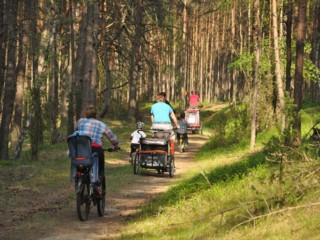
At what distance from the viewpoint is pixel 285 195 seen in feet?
26.6

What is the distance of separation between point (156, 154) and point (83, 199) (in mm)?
6263

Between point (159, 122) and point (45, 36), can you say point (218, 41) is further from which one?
point (159, 122)

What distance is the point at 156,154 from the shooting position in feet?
53.1

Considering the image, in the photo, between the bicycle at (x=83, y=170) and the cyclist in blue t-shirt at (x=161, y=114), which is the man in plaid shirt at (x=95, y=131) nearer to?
the bicycle at (x=83, y=170)

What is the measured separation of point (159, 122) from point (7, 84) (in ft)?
22.2

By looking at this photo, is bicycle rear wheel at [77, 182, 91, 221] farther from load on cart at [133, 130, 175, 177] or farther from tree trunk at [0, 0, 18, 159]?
tree trunk at [0, 0, 18, 159]

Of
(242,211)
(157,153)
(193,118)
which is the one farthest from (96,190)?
(193,118)

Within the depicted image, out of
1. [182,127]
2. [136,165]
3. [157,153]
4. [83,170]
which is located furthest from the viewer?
[182,127]

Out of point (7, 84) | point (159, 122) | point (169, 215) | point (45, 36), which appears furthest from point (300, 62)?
point (45, 36)

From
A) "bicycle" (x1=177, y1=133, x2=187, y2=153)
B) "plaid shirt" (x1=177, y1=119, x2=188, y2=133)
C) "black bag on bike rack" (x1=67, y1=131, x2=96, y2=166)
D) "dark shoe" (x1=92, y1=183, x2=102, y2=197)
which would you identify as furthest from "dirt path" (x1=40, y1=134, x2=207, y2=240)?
"plaid shirt" (x1=177, y1=119, x2=188, y2=133)

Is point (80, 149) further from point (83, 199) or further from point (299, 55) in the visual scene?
point (299, 55)

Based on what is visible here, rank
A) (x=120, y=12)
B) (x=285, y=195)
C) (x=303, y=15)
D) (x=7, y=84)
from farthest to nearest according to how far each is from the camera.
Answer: (x=120, y=12), (x=7, y=84), (x=303, y=15), (x=285, y=195)

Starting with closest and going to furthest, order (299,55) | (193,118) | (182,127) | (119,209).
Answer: (119,209) < (299,55) < (182,127) < (193,118)

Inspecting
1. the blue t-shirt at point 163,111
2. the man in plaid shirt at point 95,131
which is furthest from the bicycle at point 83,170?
the blue t-shirt at point 163,111
